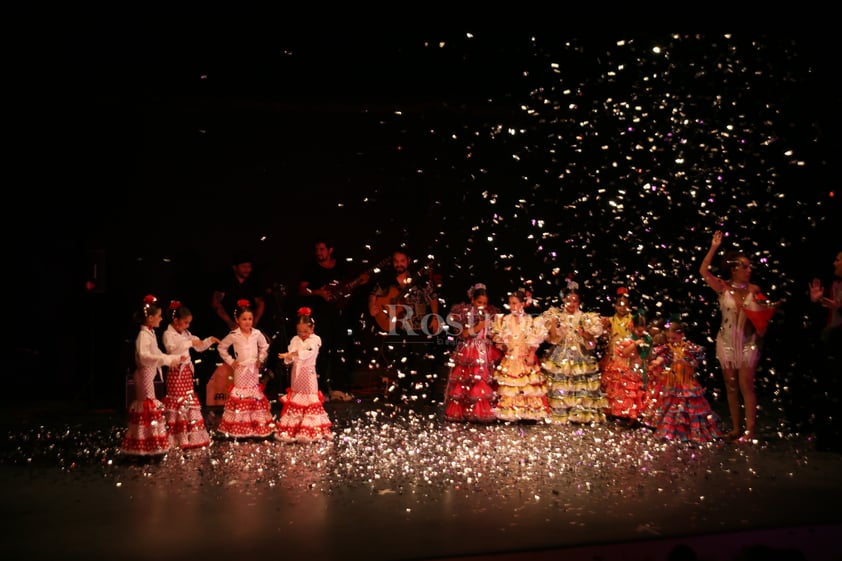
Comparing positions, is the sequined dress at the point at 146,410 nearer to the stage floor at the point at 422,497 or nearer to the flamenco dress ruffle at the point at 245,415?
the stage floor at the point at 422,497

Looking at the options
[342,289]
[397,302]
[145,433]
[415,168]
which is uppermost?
[415,168]

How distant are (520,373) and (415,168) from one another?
8.89ft

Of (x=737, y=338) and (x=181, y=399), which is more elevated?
(x=737, y=338)

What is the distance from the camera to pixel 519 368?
690 centimetres

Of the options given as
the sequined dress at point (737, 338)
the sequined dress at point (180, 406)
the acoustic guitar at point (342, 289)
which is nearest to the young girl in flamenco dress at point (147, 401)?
the sequined dress at point (180, 406)

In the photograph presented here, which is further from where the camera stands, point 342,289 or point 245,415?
point 342,289

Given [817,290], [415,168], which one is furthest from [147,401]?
[817,290]

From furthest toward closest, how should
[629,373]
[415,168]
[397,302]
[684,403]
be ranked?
[415,168]
[397,302]
[629,373]
[684,403]

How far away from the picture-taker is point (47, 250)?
27.5 feet

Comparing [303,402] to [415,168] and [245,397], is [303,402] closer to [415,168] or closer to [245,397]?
[245,397]

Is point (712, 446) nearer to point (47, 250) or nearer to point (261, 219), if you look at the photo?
point (261, 219)

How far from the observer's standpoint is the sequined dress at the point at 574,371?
686 centimetres

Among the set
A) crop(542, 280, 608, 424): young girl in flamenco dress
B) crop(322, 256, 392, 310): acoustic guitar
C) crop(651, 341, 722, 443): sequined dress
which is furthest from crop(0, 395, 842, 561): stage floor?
crop(322, 256, 392, 310): acoustic guitar

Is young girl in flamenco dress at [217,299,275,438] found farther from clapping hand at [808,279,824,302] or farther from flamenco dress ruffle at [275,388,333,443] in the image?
clapping hand at [808,279,824,302]
